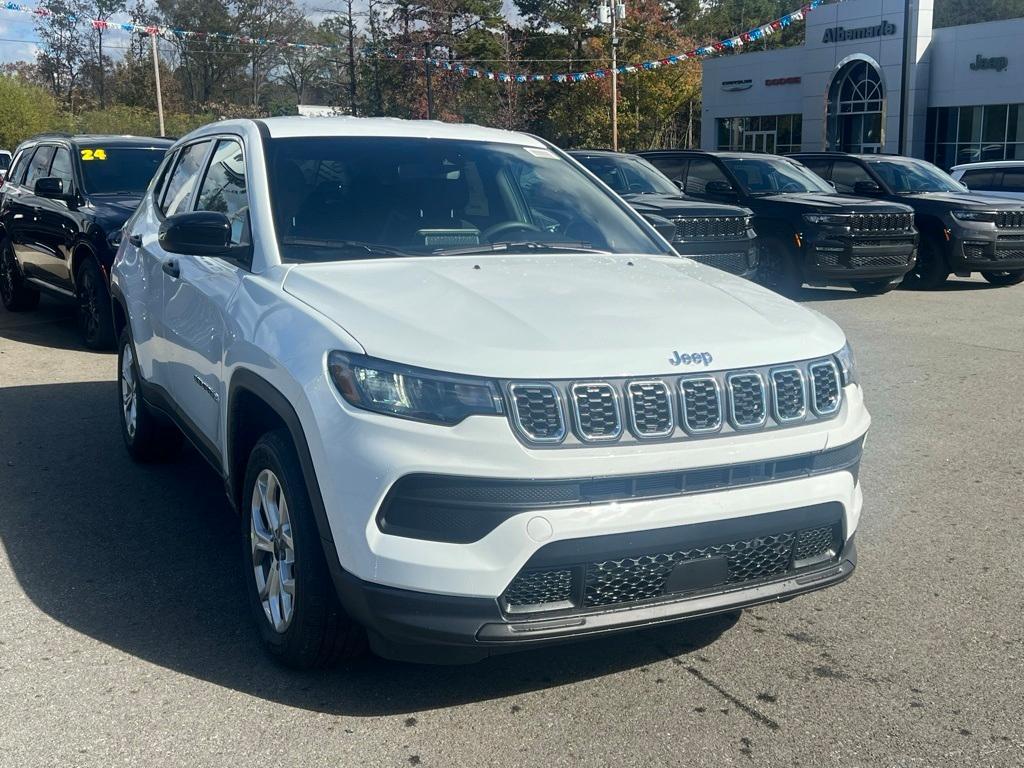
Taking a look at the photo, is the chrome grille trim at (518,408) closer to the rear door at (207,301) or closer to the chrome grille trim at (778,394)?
the chrome grille trim at (778,394)

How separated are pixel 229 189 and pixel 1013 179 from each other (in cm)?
1612

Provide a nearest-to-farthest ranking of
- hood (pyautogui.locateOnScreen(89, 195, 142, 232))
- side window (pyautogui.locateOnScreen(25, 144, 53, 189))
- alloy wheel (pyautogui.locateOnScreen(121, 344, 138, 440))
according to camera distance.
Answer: alloy wheel (pyautogui.locateOnScreen(121, 344, 138, 440)), hood (pyautogui.locateOnScreen(89, 195, 142, 232)), side window (pyautogui.locateOnScreen(25, 144, 53, 189))

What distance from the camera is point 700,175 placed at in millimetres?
14594

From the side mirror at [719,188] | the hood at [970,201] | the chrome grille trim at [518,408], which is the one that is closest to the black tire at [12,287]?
the side mirror at [719,188]

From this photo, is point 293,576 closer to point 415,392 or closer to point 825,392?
point 415,392

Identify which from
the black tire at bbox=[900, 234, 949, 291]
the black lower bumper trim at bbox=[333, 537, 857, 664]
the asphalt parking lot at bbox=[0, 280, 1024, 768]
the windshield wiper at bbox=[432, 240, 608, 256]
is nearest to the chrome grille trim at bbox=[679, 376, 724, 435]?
the black lower bumper trim at bbox=[333, 537, 857, 664]

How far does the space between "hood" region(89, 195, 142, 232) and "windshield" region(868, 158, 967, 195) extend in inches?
391

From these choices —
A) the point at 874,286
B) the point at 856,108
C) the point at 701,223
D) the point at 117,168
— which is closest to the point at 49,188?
the point at 117,168

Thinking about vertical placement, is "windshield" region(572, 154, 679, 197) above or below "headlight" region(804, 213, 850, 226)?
above

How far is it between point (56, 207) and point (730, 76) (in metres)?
42.3

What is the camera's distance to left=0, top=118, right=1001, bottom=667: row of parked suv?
305 cm

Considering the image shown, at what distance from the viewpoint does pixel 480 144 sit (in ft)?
16.3

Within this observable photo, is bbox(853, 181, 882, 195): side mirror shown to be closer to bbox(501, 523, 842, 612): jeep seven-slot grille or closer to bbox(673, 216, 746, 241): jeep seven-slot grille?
bbox(673, 216, 746, 241): jeep seven-slot grille

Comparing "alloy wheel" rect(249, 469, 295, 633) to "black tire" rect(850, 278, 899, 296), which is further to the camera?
"black tire" rect(850, 278, 899, 296)
